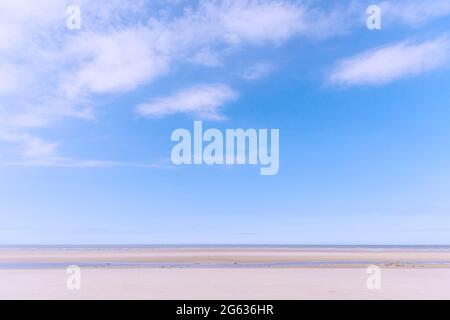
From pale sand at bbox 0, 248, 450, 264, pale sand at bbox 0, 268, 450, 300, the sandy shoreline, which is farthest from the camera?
pale sand at bbox 0, 248, 450, 264

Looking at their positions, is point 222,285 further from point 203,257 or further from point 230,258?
point 203,257

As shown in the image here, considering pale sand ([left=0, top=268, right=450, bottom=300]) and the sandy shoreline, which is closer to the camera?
pale sand ([left=0, top=268, right=450, bottom=300])

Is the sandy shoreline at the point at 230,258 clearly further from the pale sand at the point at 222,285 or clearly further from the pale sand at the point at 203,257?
the pale sand at the point at 222,285

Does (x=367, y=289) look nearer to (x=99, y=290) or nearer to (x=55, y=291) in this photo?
(x=99, y=290)

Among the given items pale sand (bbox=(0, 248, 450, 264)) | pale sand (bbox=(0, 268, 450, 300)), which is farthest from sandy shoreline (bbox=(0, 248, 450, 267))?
pale sand (bbox=(0, 268, 450, 300))

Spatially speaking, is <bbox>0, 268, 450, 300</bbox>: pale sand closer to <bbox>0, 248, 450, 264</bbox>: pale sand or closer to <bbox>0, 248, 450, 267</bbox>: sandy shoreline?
<bbox>0, 248, 450, 267</bbox>: sandy shoreline

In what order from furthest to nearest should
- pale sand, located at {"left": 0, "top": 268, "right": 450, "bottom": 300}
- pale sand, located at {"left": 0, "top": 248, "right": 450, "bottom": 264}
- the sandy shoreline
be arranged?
pale sand, located at {"left": 0, "top": 248, "right": 450, "bottom": 264} < the sandy shoreline < pale sand, located at {"left": 0, "top": 268, "right": 450, "bottom": 300}

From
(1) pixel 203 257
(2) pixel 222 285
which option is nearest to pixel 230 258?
(1) pixel 203 257

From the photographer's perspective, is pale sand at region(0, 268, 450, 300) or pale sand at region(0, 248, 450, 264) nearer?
pale sand at region(0, 268, 450, 300)

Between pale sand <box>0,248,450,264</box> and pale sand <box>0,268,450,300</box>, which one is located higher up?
pale sand <box>0,268,450,300</box>

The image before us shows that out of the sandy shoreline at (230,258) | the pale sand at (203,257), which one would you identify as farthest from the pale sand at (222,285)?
the pale sand at (203,257)
